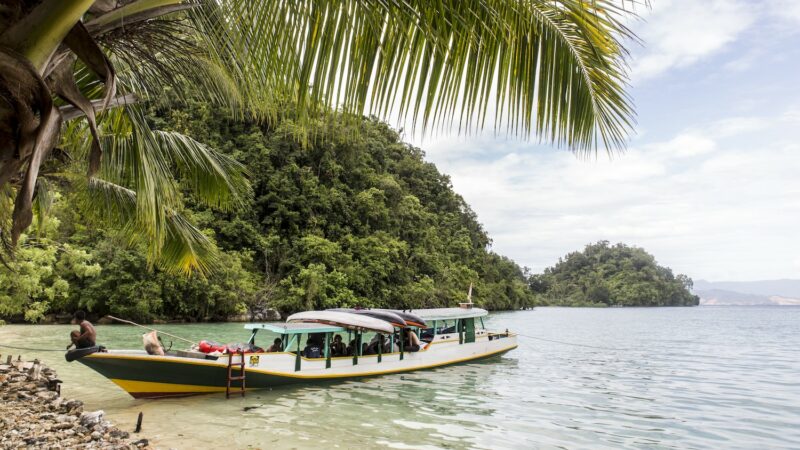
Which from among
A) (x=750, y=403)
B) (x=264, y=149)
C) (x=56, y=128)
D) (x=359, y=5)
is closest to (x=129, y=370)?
(x=56, y=128)

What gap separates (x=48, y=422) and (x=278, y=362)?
16.6 feet

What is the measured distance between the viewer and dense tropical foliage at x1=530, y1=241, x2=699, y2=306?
115881 mm

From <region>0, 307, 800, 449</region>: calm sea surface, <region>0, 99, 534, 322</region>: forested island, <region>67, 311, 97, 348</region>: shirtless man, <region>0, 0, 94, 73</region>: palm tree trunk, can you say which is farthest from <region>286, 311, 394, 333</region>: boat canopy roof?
<region>0, 99, 534, 322</region>: forested island

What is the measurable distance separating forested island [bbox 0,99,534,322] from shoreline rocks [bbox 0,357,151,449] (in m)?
11.6

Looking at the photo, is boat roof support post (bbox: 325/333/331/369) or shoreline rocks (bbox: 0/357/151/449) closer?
shoreline rocks (bbox: 0/357/151/449)

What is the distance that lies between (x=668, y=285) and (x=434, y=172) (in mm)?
73826

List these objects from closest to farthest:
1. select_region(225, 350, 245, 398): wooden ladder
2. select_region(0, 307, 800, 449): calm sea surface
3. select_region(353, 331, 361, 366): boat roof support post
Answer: select_region(0, 307, 800, 449): calm sea surface → select_region(225, 350, 245, 398): wooden ladder → select_region(353, 331, 361, 366): boat roof support post

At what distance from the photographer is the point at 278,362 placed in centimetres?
1186

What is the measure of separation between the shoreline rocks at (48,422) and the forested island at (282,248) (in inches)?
458

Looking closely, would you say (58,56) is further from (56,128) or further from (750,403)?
(750,403)

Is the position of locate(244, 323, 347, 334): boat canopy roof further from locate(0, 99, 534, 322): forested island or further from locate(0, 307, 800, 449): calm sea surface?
locate(0, 99, 534, 322): forested island

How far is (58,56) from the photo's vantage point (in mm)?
2197

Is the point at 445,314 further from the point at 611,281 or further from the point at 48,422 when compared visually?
the point at 611,281

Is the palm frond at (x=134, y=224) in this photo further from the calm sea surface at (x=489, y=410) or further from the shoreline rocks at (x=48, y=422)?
the calm sea surface at (x=489, y=410)
